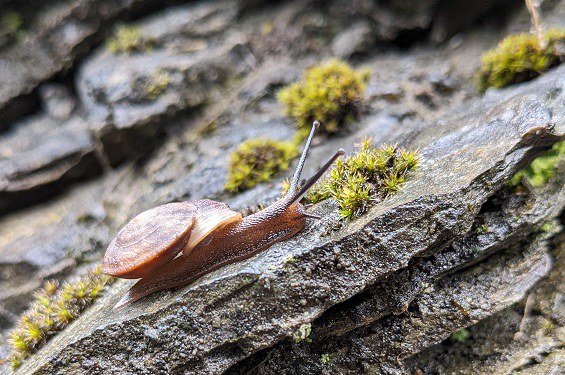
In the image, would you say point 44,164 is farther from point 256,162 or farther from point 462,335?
point 462,335

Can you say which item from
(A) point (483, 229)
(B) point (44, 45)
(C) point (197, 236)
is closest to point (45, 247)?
(C) point (197, 236)

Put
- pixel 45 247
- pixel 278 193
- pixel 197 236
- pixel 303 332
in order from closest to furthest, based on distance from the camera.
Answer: pixel 303 332
pixel 197 236
pixel 278 193
pixel 45 247

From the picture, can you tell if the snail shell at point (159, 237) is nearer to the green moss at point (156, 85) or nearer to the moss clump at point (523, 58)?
the green moss at point (156, 85)

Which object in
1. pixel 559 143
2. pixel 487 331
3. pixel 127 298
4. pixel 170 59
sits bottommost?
pixel 487 331

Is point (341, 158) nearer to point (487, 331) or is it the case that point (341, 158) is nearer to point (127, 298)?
point (487, 331)

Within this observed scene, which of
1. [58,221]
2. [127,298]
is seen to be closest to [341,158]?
[127,298]

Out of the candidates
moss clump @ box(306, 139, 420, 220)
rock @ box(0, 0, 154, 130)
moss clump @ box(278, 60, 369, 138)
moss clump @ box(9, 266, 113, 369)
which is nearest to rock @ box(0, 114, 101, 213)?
rock @ box(0, 0, 154, 130)
